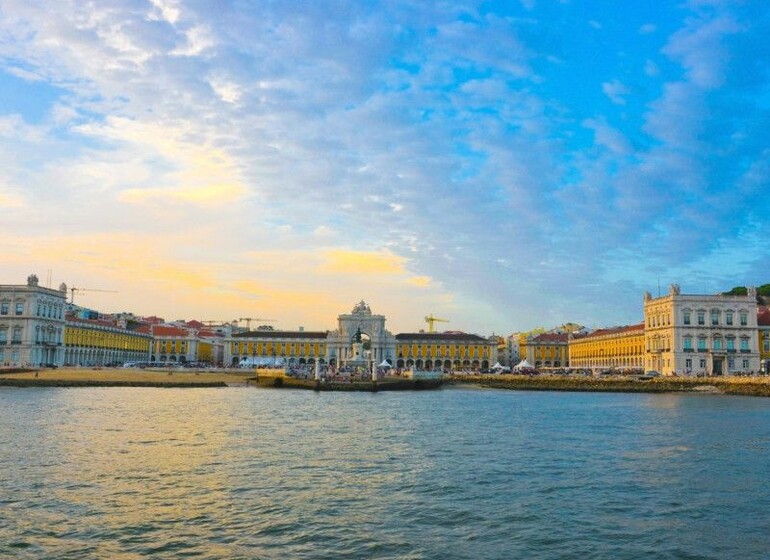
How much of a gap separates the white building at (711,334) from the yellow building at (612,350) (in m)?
8.79

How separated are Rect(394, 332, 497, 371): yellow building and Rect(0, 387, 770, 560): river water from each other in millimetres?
120459

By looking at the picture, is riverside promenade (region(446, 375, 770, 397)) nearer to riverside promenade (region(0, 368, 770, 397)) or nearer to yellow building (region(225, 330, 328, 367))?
riverside promenade (region(0, 368, 770, 397))

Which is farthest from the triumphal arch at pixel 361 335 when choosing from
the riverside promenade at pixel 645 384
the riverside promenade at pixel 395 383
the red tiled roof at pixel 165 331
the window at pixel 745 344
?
the window at pixel 745 344

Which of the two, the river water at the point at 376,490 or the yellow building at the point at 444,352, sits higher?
the yellow building at the point at 444,352

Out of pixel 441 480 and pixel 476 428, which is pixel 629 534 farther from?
pixel 476 428

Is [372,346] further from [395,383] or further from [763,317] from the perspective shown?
[763,317]

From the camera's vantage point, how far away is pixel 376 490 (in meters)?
20.9

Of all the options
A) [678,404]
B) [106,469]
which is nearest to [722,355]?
[678,404]

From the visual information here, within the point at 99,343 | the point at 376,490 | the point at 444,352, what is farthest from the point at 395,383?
the point at 444,352

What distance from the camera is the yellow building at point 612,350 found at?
4702 inches

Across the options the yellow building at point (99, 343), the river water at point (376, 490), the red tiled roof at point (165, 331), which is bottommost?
the river water at point (376, 490)

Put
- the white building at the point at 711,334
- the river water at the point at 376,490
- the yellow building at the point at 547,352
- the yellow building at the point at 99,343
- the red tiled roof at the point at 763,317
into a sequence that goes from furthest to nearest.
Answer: the yellow building at the point at 547,352 < the yellow building at the point at 99,343 < the red tiled roof at the point at 763,317 < the white building at the point at 711,334 < the river water at the point at 376,490

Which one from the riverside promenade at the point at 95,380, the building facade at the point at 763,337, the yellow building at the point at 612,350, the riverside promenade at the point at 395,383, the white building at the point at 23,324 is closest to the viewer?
the riverside promenade at the point at 95,380

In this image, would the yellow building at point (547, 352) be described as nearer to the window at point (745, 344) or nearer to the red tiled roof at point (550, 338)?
the red tiled roof at point (550, 338)
